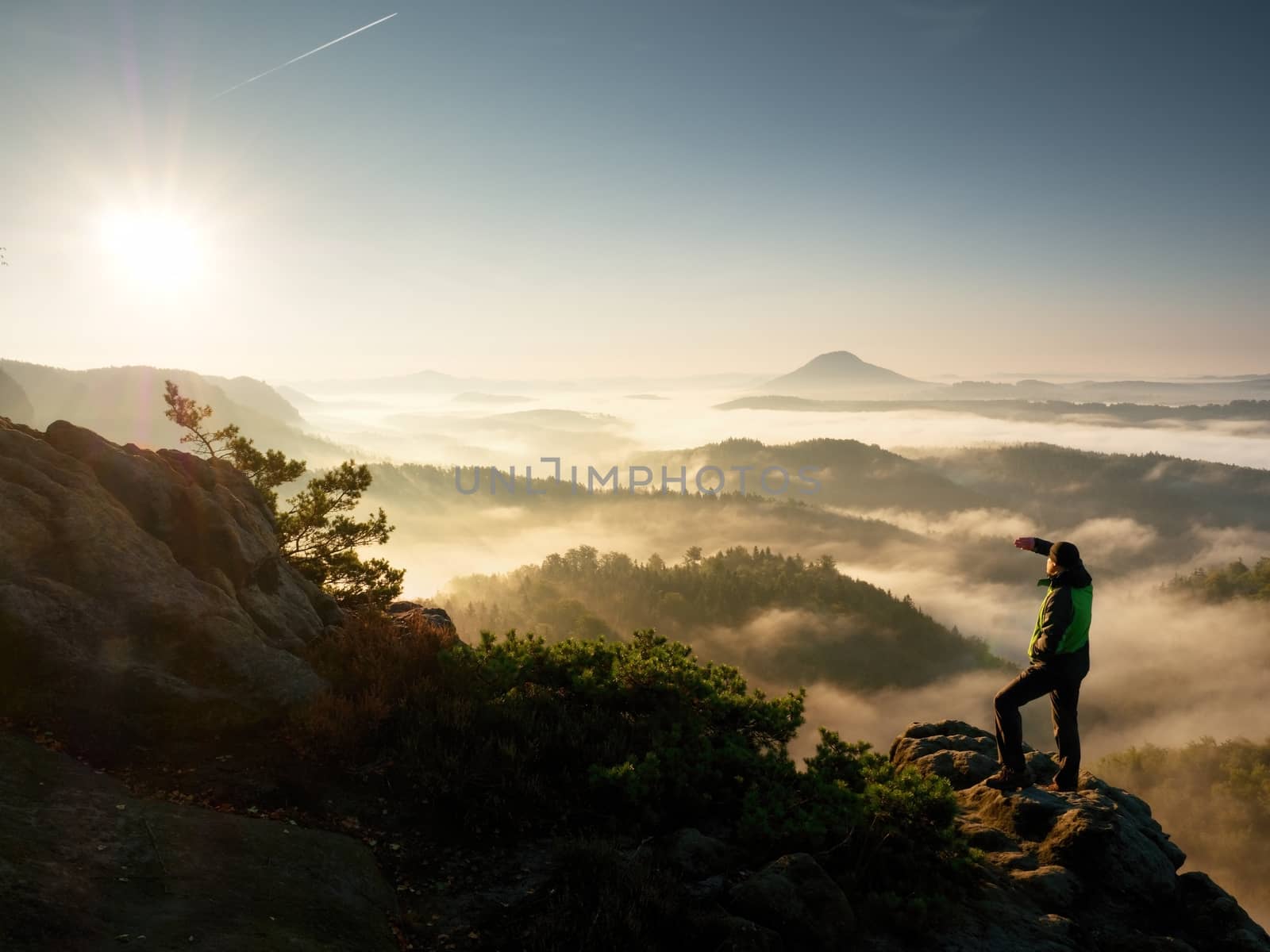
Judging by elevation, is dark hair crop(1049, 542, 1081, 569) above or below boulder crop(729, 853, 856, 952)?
above

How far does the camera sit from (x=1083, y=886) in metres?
8.05

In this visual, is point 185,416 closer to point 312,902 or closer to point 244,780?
point 244,780

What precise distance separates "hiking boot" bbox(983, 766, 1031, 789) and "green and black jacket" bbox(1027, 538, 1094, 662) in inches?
72.9

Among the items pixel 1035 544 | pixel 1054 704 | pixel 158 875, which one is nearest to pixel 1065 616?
pixel 1035 544

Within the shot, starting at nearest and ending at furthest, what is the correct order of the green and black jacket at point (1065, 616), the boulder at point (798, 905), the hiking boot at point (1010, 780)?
the boulder at point (798, 905) → the green and black jacket at point (1065, 616) → the hiking boot at point (1010, 780)

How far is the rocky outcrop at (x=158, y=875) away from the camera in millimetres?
4293

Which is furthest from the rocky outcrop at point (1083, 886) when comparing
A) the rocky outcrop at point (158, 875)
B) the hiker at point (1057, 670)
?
the rocky outcrop at point (158, 875)

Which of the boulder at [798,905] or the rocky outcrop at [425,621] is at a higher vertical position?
the rocky outcrop at [425,621]

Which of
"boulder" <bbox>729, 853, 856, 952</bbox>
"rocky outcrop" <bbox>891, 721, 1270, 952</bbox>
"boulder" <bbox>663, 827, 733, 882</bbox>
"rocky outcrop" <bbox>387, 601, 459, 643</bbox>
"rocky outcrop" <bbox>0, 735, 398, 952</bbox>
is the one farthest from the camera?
"rocky outcrop" <bbox>387, 601, 459, 643</bbox>

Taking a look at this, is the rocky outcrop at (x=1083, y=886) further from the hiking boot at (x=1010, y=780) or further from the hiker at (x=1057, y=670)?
the hiker at (x=1057, y=670)

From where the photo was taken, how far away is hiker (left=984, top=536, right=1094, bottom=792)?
29.6 feet

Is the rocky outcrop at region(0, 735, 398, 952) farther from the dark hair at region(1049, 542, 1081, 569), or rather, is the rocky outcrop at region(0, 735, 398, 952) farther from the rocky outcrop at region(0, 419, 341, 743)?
the dark hair at region(1049, 542, 1081, 569)

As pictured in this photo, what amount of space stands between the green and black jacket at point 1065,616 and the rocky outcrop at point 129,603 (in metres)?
9.94

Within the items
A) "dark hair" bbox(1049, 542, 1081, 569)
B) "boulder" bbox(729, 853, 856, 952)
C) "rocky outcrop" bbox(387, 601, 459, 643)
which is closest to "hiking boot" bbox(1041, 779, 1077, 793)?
"dark hair" bbox(1049, 542, 1081, 569)
